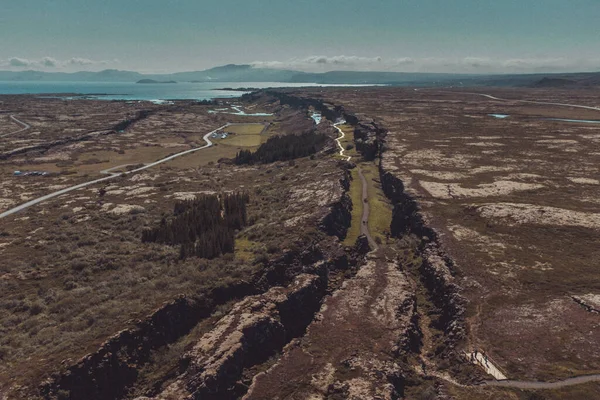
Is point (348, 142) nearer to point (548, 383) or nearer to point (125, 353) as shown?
point (548, 383)

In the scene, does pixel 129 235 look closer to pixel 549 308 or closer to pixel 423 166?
pixel 549 308

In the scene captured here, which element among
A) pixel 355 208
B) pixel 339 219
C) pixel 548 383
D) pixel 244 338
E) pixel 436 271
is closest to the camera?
pixel 548 383

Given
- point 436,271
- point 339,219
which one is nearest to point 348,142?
point 339,219

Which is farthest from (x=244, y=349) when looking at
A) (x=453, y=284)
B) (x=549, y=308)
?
(x=549, y=308)

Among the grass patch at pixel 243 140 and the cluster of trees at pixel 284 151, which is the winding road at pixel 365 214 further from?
the grass patch at pixel 243 140

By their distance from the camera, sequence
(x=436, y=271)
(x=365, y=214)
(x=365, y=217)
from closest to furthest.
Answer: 1. (x=436, y=271)
2. (x=365, y=217)
3. (x=365, y=214)

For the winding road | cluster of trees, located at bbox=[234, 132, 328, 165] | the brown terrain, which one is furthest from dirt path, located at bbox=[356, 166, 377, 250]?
cluster of trees, located at bbox=[234, 132, 328, 165]

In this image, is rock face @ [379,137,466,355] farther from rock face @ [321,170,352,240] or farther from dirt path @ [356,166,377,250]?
rock face @ [321,170,352,240]
